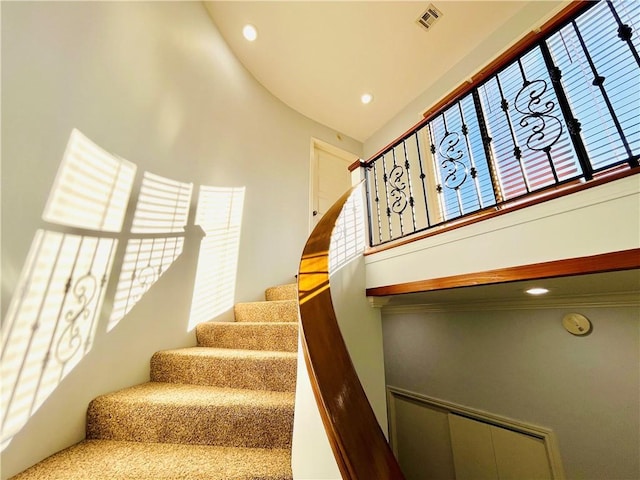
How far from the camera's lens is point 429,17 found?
2832 mm

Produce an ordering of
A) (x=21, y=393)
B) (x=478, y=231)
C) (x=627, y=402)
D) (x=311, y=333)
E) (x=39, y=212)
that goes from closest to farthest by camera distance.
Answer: (x=311, y=333) < (x=21, y=393) < (x=39, y=212) < (x=478, y=231) < (x=627, y=402)

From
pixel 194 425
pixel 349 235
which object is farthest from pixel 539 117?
pixel 194 425

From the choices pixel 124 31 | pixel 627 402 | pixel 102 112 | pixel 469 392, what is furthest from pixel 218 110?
pixel 627 402

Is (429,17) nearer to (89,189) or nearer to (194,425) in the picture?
(89,189)

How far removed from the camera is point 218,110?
2.68m

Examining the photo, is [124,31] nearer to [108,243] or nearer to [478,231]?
[108,243]

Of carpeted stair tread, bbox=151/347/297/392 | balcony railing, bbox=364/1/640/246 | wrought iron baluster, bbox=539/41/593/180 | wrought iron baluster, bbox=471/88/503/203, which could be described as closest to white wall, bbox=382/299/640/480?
balcony railing, bbox=364/1/640/246

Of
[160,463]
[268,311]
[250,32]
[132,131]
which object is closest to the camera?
[160,463]

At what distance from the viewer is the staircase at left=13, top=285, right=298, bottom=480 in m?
1.02

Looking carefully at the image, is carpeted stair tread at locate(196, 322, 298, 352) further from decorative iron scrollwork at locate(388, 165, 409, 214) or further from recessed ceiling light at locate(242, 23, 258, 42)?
recessed ceiling light at locate(242, 23, 258, 42)

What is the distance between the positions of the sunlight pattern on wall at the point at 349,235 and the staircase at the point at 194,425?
0.62 meters

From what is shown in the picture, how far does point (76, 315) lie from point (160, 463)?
2.77 feet

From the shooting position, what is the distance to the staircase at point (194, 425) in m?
1.02

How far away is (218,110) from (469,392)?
3680 mm
